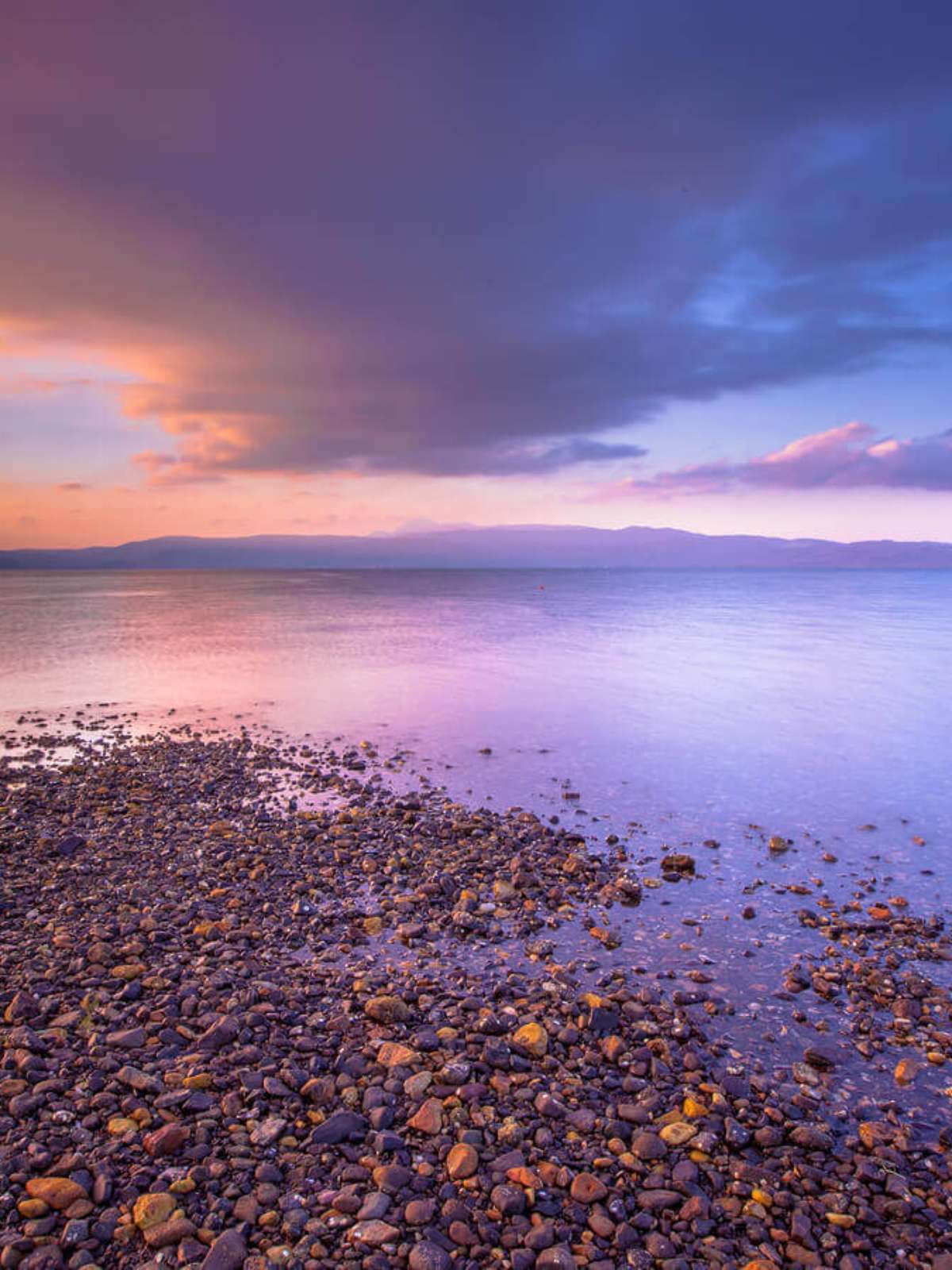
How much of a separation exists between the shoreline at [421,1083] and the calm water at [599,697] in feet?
16.2

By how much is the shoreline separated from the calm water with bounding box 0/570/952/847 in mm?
4935

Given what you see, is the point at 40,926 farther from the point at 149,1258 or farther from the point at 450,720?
the point at 450,720

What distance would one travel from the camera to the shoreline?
4.25m

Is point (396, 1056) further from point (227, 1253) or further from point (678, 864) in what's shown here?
point (678, 864)

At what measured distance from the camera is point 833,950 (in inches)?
308

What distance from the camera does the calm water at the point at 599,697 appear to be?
1416cm

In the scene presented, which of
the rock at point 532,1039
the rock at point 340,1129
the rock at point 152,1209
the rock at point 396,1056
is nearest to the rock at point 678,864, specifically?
the rock at point 532,1039

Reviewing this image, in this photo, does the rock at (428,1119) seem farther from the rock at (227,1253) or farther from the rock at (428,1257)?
the rock at (227,1253)

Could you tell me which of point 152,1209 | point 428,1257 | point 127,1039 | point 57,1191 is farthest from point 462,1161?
point 127,1039

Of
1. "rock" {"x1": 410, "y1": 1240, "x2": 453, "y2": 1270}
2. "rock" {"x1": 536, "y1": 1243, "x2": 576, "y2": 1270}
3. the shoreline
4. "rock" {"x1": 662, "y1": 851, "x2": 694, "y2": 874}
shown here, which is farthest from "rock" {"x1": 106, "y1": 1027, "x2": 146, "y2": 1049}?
"rock" {"x1": 662, "y1": 851, "x2": 694, "y2": 874}

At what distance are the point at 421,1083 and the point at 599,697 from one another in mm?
20057

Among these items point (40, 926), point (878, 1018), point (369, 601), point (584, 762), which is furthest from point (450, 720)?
point (369, 601)

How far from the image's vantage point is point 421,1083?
551cm

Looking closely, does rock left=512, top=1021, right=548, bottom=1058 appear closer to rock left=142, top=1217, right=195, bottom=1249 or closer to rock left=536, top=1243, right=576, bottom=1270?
rock left=536, top=1243, right=576, bottom=1270
